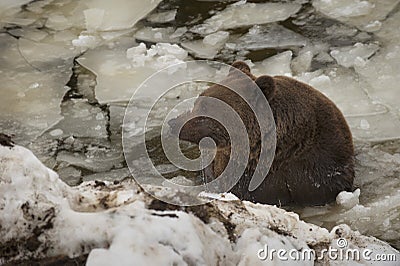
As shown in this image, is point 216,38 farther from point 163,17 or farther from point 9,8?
point 9,8

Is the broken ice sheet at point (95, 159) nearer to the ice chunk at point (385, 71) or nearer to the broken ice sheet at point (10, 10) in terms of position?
the ice chunk at point (385, 71)

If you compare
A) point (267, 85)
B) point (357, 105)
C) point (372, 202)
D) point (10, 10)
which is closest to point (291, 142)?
point (267, 85)

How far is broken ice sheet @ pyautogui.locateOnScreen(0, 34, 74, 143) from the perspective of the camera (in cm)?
462

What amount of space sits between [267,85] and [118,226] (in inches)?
63.8

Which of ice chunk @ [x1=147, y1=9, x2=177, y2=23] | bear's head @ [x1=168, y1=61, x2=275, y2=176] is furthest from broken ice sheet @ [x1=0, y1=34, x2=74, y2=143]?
bear's head @ [x1=168, y1=61, x2=275, y2=176]

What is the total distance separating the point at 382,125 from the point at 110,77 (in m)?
1.87

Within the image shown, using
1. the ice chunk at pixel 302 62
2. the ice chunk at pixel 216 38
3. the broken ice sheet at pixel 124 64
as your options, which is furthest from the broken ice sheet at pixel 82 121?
the ice chunk at pixel 302 62

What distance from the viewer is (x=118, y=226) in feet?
6.84

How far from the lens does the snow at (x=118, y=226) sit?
6.71ft

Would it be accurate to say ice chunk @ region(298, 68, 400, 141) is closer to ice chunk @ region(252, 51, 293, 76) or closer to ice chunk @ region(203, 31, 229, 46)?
ice chunk @ region(252, 51, 293, 76)

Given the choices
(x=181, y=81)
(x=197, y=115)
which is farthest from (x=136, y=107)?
(x=197, y=115)

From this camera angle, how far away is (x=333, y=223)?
3.62 meters

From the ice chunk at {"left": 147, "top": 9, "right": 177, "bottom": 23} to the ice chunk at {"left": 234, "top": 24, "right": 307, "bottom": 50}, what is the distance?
0.67m

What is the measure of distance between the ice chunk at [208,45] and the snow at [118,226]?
287cm
